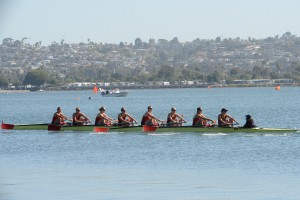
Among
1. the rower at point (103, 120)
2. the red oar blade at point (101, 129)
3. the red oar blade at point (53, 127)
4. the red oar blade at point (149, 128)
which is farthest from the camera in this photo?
the red oar blade at point (53, 127)

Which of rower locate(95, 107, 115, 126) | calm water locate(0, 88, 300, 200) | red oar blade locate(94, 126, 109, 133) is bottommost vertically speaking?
calm water locate(0, 88, 300, 200)

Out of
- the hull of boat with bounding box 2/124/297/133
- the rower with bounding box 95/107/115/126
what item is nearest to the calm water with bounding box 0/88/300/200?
the hull of boat with bounding box 2/124/297/133

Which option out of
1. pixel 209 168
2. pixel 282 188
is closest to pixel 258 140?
pixel 209 168

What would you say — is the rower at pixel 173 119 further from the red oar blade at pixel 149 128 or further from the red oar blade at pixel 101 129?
the red oar blade at pixel 101 129

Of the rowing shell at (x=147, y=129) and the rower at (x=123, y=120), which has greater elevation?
the rower at (x=123, y=120)

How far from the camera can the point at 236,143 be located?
37688 millimetres

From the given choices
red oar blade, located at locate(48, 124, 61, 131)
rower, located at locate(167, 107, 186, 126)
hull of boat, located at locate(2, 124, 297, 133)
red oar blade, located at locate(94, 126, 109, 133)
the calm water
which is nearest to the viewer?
the calm water

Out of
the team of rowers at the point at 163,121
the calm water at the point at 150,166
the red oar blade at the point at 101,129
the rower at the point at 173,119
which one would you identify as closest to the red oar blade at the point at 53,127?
the team of rowers at the point at 163,121

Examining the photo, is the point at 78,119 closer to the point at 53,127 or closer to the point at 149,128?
the point at 53,127

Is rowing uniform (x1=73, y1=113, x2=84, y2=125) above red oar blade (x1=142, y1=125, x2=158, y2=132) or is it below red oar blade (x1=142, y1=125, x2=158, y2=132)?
above

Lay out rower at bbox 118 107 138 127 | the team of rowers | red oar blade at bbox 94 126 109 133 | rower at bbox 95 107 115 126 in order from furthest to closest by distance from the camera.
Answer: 1. rower at bbox 95 107 115 126
2. red oar blade at bbox 94 126 109 133
3. rower at bbox 118 107 138 127
4. the team of rowers

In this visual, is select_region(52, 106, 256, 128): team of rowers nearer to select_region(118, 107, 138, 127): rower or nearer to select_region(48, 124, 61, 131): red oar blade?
select_region(118, 107, 138, 127): rower

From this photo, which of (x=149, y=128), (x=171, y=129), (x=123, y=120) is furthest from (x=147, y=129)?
(x=123, y=120)

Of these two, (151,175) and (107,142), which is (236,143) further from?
(151,175)
